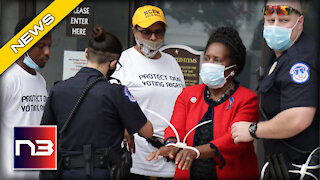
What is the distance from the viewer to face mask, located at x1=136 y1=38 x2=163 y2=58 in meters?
3.55

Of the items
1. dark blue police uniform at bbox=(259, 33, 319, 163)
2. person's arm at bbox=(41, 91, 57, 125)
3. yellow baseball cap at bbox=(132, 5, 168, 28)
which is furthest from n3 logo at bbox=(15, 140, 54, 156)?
dark blue police uniform at bbox=(259, 33, 319, 163)

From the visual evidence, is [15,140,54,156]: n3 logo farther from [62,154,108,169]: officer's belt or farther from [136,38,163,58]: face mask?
[136,38,163,58]: face mask

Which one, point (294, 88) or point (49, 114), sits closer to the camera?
point (294, 88)

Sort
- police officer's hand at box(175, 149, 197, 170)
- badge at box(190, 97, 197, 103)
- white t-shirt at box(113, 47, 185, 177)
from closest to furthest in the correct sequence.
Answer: police officer's hand at box(175, 149, 197, 170), badge at box(190, 97, 197, 103), white t-shirt at box(113, 47, 185, 177)

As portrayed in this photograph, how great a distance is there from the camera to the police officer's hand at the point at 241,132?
8.62 feet

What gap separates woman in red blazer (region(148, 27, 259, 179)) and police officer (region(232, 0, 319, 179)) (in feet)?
0.40

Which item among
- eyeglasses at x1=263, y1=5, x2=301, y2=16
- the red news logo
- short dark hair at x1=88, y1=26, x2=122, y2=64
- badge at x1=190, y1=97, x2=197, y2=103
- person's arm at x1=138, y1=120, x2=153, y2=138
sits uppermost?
eyeglasses at x1=263, y1=5, x2=301, y2=16

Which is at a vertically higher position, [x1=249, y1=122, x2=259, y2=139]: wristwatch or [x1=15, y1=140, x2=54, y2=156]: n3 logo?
[x1=249, y1=122, x2=259, y2=139]: wristwatch

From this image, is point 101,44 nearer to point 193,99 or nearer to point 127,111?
point 127,111

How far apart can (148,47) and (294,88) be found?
4.79 feet

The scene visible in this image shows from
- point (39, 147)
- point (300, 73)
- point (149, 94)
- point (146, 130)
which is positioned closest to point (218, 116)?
point (146, 130)

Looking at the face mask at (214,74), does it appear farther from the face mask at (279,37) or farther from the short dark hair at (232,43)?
the face mask at (279,37)

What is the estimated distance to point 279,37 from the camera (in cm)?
272

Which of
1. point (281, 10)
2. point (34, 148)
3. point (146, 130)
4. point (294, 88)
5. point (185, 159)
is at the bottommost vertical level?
point (34, 148)
